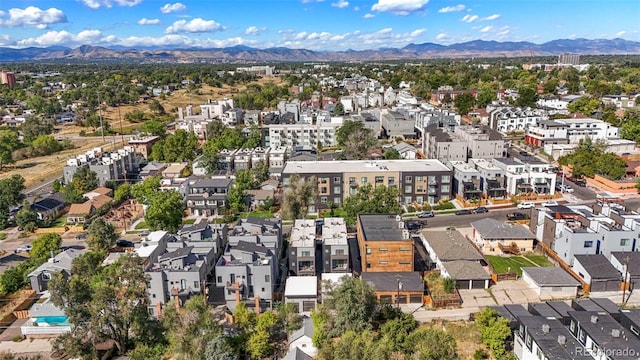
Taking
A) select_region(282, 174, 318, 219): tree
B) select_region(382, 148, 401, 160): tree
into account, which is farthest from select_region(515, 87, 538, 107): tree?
select_region(282, 174, 318, 219): tree

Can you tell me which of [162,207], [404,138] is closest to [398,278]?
[162,207]

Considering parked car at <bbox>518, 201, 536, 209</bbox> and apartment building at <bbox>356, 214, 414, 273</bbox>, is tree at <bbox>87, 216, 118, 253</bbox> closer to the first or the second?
apartment building at <bbox>356, 214, 414, 273</bbox>

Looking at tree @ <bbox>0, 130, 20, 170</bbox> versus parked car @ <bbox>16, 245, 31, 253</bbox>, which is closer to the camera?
parked car @ <bbox>16, 245, 31, 253</bbox>

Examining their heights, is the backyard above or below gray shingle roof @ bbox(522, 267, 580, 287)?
below

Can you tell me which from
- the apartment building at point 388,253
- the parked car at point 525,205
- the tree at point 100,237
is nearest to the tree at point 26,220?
the tree at point 100,237

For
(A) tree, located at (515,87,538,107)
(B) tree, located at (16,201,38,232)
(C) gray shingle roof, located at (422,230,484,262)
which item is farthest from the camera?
(A) tree, located at (515,87,538,107)

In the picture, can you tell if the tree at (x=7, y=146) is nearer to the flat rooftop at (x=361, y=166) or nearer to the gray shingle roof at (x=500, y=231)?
the flat rooftop at (x=361, y=166)

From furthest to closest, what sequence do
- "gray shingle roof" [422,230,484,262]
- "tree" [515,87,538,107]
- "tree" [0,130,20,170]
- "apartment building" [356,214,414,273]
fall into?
"tree" [515,87,538,107] → "tree" [0,130,20,170] → "gray shingle roof" [422,230,484,262] → "apartment building" [356,214,414,273]
